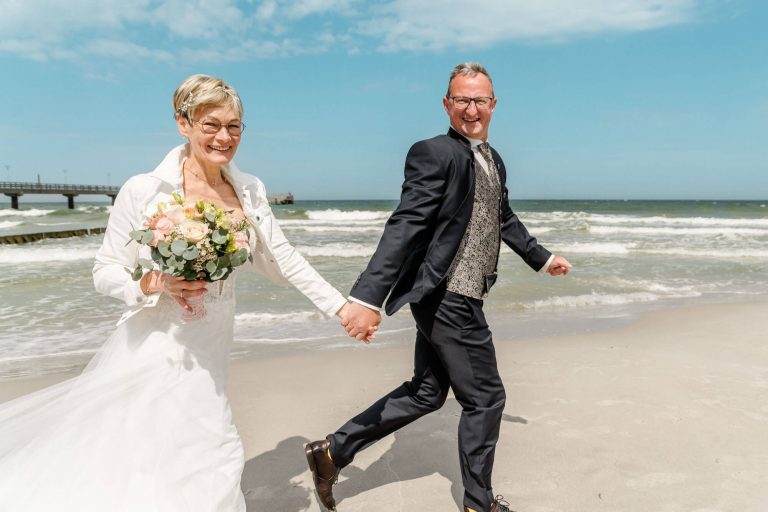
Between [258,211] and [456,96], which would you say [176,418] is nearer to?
[258,211]

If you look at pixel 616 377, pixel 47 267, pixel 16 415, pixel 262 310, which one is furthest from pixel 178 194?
pixel 47 267

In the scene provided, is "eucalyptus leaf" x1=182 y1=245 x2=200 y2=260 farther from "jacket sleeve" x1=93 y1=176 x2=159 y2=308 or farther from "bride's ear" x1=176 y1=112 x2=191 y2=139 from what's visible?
"bride's ear" x1=176 y1=112 x2=191 y2=139

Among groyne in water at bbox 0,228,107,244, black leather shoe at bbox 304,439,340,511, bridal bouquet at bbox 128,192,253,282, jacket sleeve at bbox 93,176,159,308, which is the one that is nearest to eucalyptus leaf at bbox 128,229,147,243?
bridal bouquet at bbox 128,192,253,282

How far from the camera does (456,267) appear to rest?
8.83 feet

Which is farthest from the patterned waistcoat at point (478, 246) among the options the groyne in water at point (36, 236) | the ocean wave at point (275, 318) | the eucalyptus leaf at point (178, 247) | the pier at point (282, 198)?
the pier at point (282, 198)

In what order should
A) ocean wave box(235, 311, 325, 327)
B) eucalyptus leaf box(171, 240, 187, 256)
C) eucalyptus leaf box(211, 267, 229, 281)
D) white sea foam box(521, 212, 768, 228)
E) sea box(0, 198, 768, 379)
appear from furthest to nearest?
white sea foam box(521, 212, 768, 228), ocean wave box(235, 311, 325, 327), sea box(0, 198, 768, 379), eucalyptus leaf box(211, 267, 229, 281), eucalyptus leaf box(171, 240, 187, 256)

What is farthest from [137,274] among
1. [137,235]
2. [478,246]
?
[478,246]

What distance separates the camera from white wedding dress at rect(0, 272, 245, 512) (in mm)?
2059

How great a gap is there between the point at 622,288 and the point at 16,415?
9.97 meters

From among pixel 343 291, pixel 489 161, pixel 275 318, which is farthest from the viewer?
pixel 343 291

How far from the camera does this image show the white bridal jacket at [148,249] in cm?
230

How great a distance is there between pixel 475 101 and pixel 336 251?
1594 centimetres

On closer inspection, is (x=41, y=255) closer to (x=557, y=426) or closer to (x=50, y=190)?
(x=557, y=426)

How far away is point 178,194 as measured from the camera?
2.35 meters
